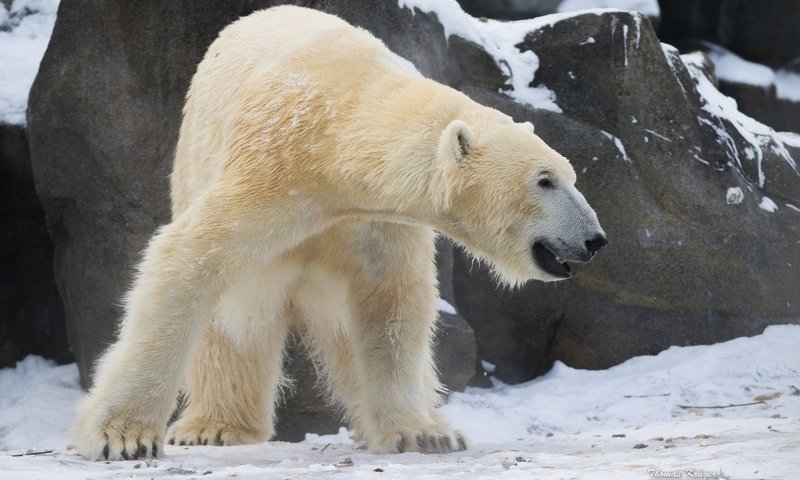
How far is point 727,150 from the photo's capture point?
6934 millimetres

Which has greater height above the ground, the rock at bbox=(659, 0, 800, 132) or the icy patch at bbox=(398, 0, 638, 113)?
the icy patch at bbox=(398, 0, 638, 113)

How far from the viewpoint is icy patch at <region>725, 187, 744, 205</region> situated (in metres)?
6.81

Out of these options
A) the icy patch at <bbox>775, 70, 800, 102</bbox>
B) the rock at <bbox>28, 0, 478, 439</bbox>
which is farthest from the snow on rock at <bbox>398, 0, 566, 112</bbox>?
the icy patch at <bbox>775, 70, 800, 102</bbox>

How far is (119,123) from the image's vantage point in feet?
19.9

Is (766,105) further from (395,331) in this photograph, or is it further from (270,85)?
(270,85)

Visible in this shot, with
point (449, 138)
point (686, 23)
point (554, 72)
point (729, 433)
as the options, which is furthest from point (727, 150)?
point (686, 23)

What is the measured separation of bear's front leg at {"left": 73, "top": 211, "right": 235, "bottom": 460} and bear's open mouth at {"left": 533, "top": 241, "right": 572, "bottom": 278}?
1087mm

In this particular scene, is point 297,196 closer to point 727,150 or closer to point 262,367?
point 262,367

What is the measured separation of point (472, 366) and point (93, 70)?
2.97 m

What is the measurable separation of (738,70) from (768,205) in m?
6.09

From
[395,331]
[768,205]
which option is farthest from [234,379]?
[768,205]

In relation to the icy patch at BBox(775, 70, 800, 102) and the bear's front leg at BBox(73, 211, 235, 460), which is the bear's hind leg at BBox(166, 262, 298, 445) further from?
the icy patch at BBox(775, 70, 800, 102)

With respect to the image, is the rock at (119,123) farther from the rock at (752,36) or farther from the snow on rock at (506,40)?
the rock at (752,36)

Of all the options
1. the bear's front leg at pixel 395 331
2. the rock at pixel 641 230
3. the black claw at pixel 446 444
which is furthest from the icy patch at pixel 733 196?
the black claw at pixel 446 444
